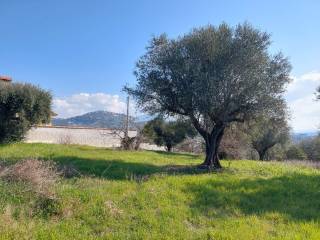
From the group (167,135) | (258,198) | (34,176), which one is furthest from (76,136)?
(34,176)

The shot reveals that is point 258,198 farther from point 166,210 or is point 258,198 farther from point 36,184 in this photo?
point 36,184

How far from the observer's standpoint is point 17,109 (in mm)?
24250

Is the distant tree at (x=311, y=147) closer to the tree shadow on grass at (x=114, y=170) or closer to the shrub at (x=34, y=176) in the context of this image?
the tree shadow on grass at (x=114, y=170)

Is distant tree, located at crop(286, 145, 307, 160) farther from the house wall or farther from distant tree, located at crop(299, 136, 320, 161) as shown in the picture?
the house wall

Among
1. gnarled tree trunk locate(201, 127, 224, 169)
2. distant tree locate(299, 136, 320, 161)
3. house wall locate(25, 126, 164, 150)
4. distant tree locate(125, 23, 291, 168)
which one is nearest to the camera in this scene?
distant tree locate(125, 23, 291, 168)

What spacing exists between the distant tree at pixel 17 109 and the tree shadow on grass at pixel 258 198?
15.6m

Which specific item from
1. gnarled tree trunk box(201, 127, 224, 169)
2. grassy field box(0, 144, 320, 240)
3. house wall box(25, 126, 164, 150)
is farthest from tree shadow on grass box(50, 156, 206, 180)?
house wall box(25, 126, 164, 150)

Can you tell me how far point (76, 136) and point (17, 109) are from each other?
11011 mm

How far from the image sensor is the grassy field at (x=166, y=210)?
7.71 metres

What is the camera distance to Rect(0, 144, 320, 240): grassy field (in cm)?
771

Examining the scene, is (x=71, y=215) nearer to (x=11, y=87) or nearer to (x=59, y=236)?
(x=59, y=236)

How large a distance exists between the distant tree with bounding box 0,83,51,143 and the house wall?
4.75 m


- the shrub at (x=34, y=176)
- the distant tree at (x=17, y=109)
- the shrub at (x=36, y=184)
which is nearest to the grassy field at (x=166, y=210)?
the shrub at (x=36, y=184)

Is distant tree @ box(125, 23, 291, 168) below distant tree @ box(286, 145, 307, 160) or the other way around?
the other way around
